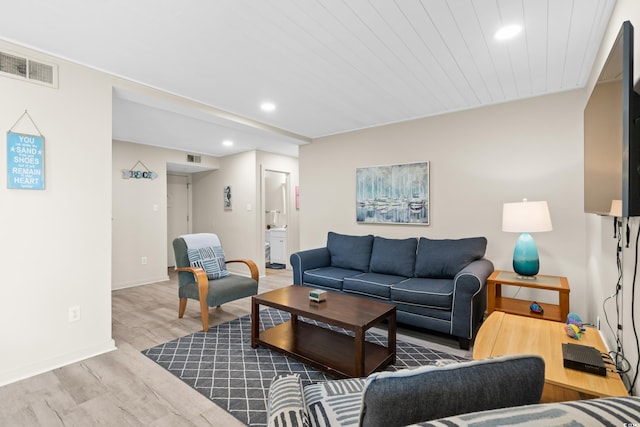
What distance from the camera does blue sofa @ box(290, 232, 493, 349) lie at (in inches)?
102

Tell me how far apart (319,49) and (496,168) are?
2345 millimetres

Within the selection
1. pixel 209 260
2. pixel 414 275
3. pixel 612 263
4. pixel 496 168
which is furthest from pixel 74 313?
pixel 496 168

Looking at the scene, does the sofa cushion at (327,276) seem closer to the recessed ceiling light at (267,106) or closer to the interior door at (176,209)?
the recessed ceiling light at (267,106)

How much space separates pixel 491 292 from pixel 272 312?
2.32m

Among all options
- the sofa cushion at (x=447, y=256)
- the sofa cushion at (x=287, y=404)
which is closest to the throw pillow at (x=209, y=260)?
the sofa cushion at (x=447, y=256)

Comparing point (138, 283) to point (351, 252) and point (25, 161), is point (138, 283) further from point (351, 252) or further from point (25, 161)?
point (351, 252)

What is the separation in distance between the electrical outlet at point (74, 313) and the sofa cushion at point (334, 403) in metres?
2.18

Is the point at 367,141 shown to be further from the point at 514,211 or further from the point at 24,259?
the point at 24,259

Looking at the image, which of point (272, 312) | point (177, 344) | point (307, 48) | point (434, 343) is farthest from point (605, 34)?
point (177, 344)

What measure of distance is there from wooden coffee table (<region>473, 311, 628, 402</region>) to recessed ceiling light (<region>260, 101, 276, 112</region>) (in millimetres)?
2879

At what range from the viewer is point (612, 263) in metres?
1.73

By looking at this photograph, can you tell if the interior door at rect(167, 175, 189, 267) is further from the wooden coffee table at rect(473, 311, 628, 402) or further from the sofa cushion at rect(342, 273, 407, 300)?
the wooden coffee table at rect(473, 311, 628, 402)

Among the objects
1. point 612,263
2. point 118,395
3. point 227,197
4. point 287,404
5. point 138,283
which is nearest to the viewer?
point 287,404

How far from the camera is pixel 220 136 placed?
181 inches
